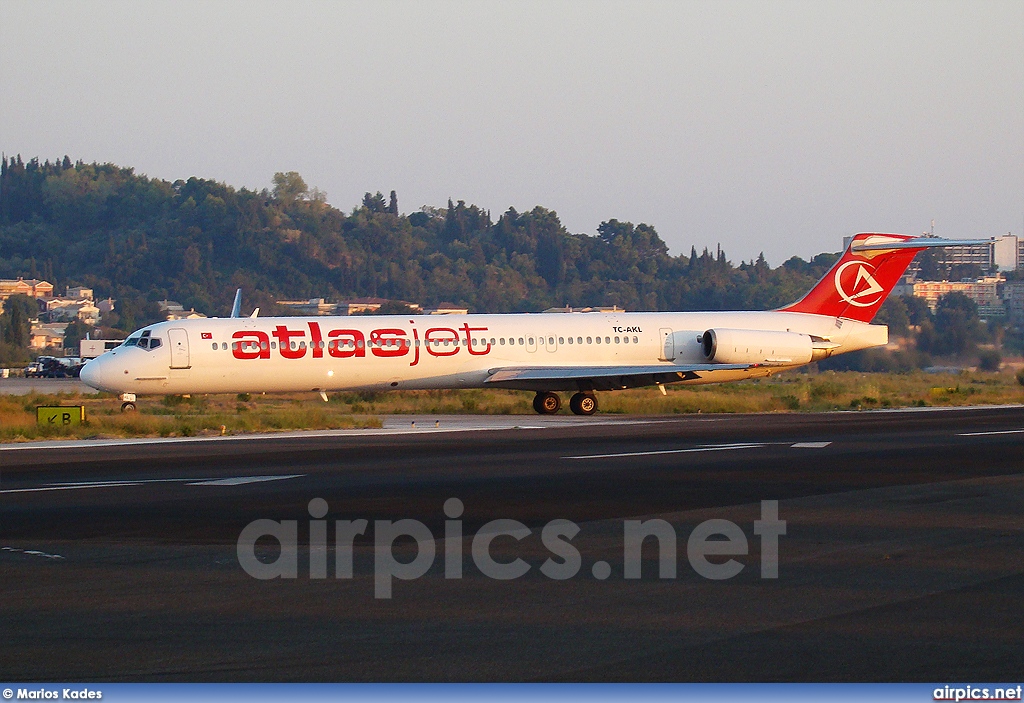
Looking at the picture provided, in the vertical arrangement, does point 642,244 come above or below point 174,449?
above

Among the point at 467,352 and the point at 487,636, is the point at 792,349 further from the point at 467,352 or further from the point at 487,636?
the point at 487,636

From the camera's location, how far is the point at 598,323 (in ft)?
124

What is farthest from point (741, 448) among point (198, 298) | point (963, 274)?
point (198, 298)

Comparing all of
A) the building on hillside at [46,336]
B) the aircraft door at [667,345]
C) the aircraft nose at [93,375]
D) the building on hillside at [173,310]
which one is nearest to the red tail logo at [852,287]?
the aircraft door at [667,345]

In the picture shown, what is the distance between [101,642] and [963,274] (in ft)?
472

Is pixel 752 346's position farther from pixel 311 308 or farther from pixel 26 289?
pixel 26 289

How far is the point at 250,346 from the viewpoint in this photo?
112 feet

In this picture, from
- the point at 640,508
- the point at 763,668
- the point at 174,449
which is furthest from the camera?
the point at 174,449

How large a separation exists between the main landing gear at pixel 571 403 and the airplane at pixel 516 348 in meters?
0.03

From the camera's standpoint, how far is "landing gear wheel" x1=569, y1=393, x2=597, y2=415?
36.7 m

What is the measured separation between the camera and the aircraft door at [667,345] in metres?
38.0

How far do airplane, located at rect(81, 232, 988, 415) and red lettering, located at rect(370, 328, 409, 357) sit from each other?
0.03 meters

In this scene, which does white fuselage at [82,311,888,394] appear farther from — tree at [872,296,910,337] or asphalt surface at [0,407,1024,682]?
tree at [872,296,910,337]

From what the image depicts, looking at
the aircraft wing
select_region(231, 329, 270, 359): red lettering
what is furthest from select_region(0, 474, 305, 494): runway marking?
the aircraft wing
